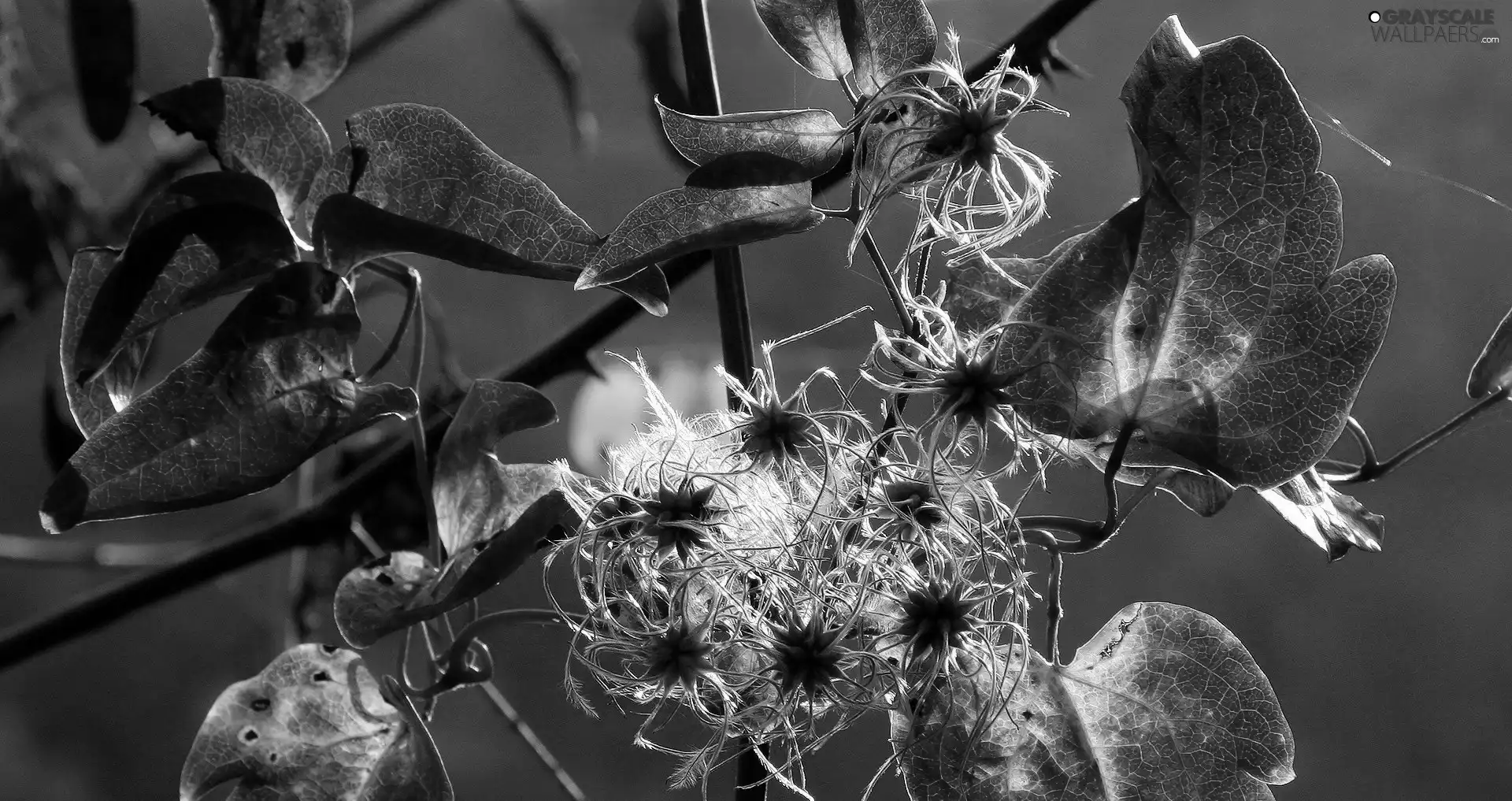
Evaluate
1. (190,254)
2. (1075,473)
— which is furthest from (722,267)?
(1075,473)

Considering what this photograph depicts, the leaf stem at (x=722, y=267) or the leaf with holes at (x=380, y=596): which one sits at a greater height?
the leaf stem at (x=722, y=267)

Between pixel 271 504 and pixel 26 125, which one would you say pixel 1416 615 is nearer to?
pixel 271 504

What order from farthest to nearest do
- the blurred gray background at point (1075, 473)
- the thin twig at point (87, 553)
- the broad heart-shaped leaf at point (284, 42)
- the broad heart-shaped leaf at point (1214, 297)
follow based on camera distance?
the blurred gray background at point (1075, 473)
the thin twig at point (87, 553)
the broad heart-shaped leaf at point (284, 42)
the broad heart-shaped leaf at point (1214, 297)

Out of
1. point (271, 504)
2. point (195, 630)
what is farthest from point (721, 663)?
point (195, 630)

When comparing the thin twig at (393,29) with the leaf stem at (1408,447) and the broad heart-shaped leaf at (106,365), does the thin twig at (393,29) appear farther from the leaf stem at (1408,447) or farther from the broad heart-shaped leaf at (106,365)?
the leaf stem at (1408,447)

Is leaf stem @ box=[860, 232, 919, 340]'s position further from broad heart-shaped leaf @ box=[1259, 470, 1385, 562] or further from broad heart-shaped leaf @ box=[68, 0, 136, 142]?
broad heart-shaped leaf @ box=[68, 0, 136, 142]

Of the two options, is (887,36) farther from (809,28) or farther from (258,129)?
(258,129)

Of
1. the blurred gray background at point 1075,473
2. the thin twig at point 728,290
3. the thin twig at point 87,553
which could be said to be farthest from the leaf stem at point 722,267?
the thin twig at point 87,553
